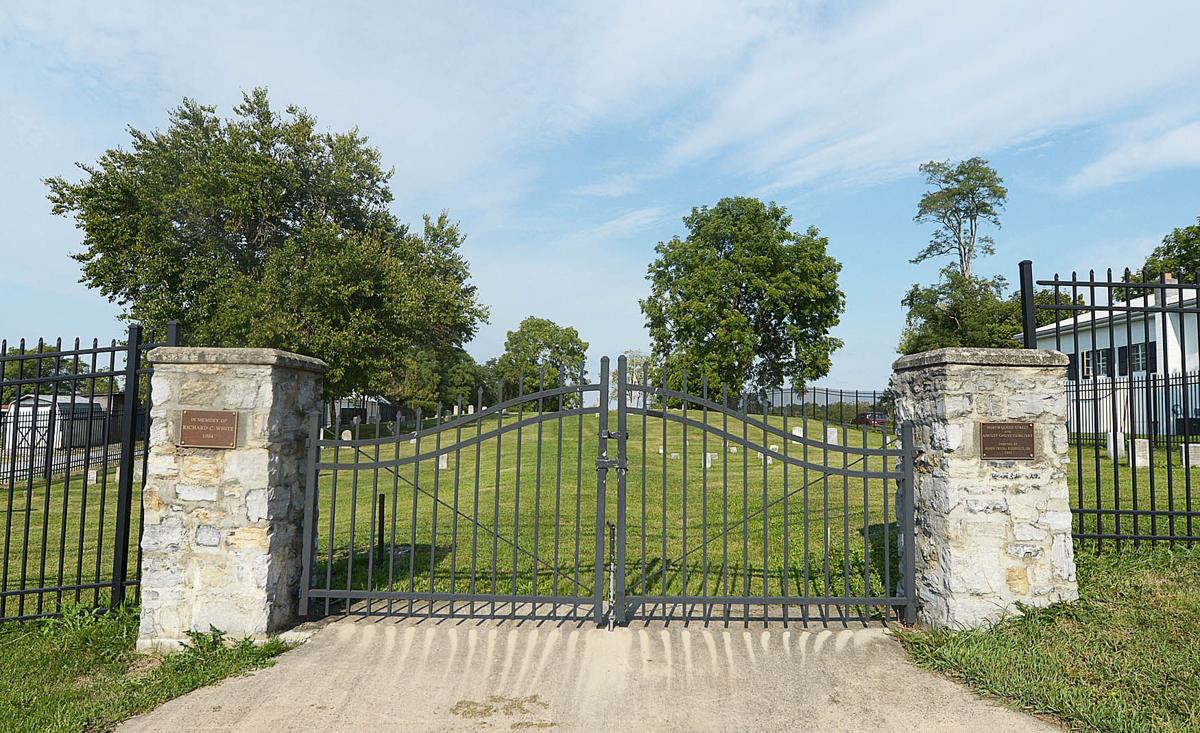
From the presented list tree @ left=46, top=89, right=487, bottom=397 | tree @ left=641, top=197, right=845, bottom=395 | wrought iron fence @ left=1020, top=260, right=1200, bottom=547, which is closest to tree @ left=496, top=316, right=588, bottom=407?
tree @ left=641, top=197, right=845, bottom=395

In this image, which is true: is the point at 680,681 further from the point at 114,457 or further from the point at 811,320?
the point at 811,320

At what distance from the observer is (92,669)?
4508mm

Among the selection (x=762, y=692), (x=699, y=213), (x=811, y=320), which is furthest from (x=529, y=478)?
(x=699, y=213)

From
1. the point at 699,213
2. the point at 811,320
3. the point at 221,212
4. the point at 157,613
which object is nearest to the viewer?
the point at 157,613

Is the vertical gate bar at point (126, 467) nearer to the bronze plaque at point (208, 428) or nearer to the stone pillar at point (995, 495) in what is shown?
the bronze plaque at point (208, 428)

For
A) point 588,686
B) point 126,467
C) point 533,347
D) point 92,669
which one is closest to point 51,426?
point 126,467

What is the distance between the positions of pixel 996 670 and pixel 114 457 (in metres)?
23.6

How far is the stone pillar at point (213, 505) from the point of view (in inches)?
190

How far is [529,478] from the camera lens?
14414 millimetres

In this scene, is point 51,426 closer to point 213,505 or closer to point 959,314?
point 213,505

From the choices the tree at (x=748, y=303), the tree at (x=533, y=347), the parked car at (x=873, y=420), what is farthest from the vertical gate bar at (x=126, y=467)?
the tree at (x=533, y=347)

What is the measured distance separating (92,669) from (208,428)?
5.73 ft

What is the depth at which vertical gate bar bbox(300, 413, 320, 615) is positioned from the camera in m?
5.16

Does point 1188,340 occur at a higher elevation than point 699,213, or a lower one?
lower
